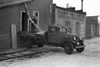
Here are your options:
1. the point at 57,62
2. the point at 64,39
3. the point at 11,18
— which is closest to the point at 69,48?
the point at 64,39

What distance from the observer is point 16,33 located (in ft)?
38.9

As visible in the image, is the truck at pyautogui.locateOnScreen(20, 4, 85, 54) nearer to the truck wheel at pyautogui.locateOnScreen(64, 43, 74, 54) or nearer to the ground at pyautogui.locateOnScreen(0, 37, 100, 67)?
the truck wheel at pyautogui.locateOnScreen(64, 43, 74, 54)

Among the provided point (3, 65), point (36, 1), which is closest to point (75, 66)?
point (3, 65)

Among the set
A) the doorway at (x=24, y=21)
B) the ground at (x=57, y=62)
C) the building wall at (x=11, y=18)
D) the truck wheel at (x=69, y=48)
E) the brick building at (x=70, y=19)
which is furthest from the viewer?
the brick building at (x=70, y=19)

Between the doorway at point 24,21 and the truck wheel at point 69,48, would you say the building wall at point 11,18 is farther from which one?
the truck wheel at point 69,48

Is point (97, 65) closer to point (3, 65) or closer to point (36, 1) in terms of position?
point (3, 65)

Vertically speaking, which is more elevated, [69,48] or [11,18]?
[11,18]

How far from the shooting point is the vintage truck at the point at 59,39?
9613mm

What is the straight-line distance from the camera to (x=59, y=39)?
10.2m

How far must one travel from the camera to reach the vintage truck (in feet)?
31.5

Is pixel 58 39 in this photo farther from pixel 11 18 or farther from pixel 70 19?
pixel 70 19

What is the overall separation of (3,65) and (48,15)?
382 inches

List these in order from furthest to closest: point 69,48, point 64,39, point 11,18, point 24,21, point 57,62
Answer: point 24,21 → point 11,18 → point 64,39 → point 69,48 → point 57,62

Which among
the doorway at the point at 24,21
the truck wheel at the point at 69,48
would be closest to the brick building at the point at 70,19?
the doorway at the point at 24,21
